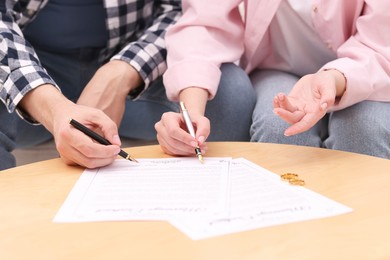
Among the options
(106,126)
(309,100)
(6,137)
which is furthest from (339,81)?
(6,137)

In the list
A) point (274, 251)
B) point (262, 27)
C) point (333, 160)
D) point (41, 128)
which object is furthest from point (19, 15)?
point (274, 251)

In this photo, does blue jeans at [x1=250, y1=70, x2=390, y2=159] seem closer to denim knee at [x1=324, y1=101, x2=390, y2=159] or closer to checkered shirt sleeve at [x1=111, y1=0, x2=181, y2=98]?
denim knee at [x1=324, y1=101, x2=390, y2=159]

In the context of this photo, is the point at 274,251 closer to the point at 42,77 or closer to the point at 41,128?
the point at 42,77

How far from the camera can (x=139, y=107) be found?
4.61 feet

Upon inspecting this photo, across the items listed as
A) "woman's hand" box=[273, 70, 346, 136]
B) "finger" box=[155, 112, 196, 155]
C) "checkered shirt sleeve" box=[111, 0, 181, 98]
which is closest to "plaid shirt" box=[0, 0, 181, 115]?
"checkered shirt sleeve" box=[111, 0, 181, 98]

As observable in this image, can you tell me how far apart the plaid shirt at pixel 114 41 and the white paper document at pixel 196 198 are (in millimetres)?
314

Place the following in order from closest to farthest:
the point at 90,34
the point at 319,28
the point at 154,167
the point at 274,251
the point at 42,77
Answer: the point at 274,251 < the point at 154,167 < the point at 42,77 < the point at 319,28 < the point at 90,34

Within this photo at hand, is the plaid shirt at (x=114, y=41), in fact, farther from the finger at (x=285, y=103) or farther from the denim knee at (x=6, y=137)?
the finger at (x=285, y=103)

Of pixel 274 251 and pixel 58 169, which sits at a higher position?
pixel 274 251

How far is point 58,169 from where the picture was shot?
879 millimetres

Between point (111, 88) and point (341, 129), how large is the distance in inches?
18.0

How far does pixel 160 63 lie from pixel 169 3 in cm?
18

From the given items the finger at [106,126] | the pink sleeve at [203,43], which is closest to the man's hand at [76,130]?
the finger at [106,126]

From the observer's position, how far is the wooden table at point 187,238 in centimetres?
59
